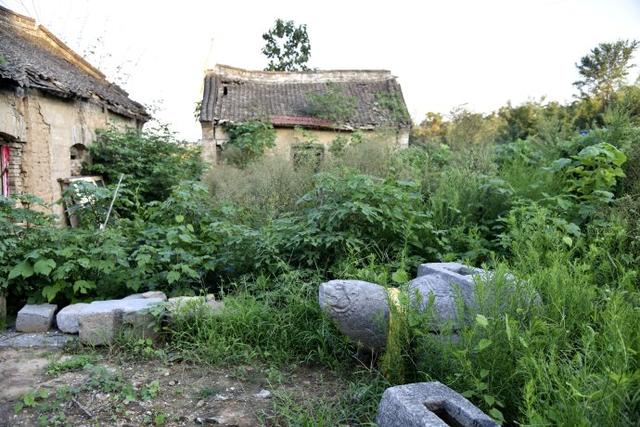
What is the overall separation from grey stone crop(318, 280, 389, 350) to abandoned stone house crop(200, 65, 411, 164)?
36.2ft

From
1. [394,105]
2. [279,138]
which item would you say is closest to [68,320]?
[279,138]

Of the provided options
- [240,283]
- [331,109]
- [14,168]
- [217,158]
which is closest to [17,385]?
[240,283]

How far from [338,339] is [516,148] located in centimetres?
542

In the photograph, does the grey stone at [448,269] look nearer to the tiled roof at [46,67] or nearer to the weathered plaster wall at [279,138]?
the tiled roof at [46,67]

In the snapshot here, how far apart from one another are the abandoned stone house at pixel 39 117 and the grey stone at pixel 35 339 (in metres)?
4.72

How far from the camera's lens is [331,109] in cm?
1595

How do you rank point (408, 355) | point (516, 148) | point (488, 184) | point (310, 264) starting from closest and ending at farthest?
point (408, 355) → point (310, 264) → point (488, 184) → point (516, 148)

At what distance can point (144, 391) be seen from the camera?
2.87 metres

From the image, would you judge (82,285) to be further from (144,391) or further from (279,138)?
(279,138)

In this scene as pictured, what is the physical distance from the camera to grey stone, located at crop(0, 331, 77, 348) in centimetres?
363

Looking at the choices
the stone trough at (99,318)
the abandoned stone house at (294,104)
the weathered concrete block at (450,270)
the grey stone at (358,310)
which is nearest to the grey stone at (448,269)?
the weathered concrete block at (450,270)

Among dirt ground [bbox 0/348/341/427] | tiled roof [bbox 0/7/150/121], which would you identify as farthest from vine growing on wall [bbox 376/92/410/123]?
dirt ground [bbox 0/348/341/427]

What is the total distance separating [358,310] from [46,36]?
43.5 ft

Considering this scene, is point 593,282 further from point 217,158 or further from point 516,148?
point 217,158
